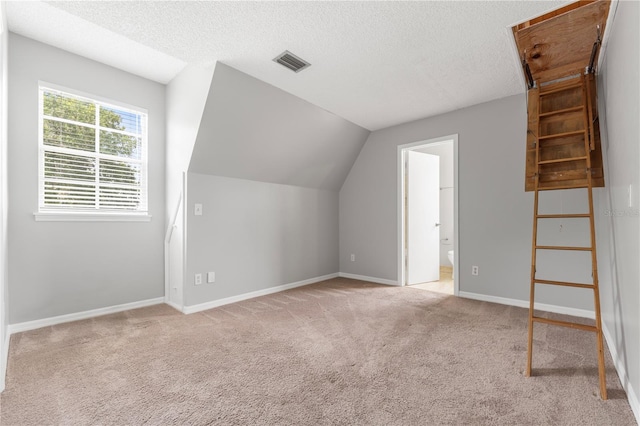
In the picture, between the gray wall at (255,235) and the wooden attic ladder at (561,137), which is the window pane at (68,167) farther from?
the wooden attic ladder at (561,137)

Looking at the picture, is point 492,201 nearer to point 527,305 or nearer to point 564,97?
point 527,305

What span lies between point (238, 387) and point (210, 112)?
2504mm

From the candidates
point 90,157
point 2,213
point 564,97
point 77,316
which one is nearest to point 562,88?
point 564,97

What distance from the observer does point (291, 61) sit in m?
2.81

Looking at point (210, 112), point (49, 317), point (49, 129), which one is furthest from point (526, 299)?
point (49, 129)

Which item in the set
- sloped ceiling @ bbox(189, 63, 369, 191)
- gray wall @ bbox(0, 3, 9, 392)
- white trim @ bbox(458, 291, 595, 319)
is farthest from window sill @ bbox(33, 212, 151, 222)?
white trim @ bbox(458, 291, 595, 319)

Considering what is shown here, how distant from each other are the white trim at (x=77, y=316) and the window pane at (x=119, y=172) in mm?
1378

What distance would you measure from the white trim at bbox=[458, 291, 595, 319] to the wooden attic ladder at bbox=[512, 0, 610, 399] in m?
0.91

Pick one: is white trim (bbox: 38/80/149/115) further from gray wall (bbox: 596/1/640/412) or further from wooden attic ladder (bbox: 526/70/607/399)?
gray wall (bbox: 596/1/640/412)

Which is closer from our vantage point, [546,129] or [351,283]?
[546,129]

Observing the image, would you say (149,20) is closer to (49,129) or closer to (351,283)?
(49,129)

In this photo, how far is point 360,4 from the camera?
2.06 metres

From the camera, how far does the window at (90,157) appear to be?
3.03m

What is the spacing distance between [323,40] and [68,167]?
2811 millimetres
